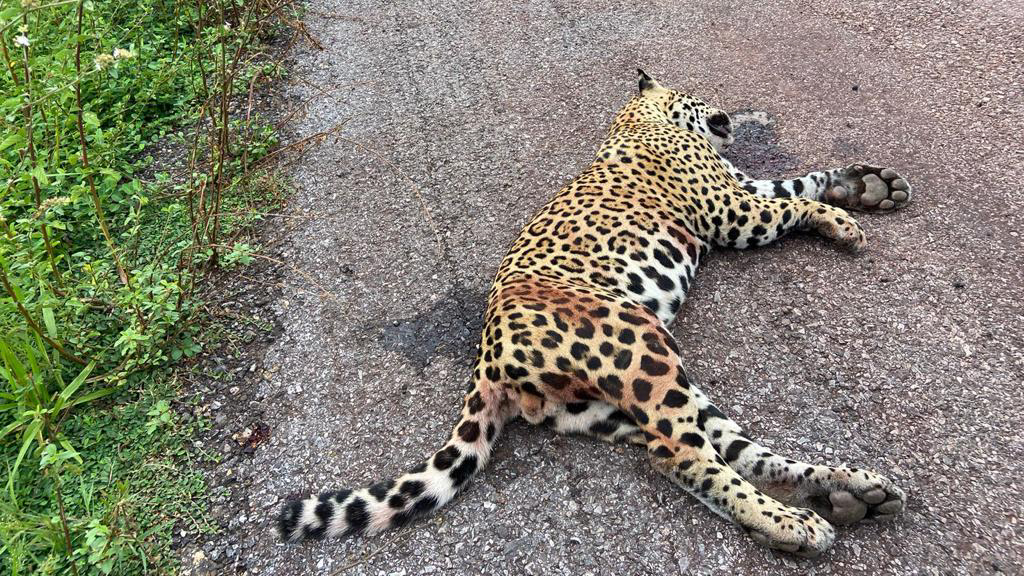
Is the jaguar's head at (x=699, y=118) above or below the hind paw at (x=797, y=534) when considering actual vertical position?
above

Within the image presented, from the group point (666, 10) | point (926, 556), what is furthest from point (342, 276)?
point (666, 10)

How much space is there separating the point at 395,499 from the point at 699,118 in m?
3.45

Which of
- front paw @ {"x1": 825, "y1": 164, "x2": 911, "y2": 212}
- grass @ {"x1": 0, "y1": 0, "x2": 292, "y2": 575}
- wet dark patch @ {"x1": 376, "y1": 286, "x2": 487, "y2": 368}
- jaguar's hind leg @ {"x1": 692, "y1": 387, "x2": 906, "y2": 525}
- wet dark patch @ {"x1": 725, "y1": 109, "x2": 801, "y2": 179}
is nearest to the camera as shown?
jaguar's hind leg @ {"x1": 692, "y1": 387, "x2": 906, "y2": 525}

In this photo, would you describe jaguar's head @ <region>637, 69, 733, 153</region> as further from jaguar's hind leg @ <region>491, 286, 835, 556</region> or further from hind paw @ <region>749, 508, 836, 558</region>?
hind paw @ <region>749, 508, 836, 558</region>

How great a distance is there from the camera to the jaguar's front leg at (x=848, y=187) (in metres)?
4.35

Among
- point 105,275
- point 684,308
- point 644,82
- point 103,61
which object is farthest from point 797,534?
point 105,275

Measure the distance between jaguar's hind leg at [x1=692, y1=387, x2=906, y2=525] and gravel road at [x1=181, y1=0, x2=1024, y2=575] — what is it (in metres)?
0.11

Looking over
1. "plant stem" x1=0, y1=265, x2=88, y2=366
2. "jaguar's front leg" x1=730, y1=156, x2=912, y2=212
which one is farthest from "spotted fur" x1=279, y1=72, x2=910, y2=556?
"plant stem" x1=0, y1=265, x2=88, y2=366

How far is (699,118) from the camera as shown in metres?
4.99

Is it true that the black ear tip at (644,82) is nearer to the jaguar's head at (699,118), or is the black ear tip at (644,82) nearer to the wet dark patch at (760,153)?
the jaguar's head at (699,118)

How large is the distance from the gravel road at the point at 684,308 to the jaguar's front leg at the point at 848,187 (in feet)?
0.46

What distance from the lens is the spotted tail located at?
3.00 m

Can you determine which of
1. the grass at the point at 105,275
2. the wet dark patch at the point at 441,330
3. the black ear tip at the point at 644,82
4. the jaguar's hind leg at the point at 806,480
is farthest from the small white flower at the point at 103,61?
the black ear tip at the point at 644,82

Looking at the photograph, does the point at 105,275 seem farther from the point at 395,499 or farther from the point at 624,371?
the point at 624,371
